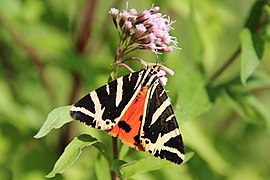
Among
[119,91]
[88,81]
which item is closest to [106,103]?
[119,91]

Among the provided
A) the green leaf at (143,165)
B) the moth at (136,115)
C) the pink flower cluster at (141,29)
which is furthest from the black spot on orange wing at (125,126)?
the pink flower cluster at (141,29)

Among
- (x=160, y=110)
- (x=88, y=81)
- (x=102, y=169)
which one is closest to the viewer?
(x=160, y=110)

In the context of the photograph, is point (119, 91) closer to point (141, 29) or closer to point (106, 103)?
point (106, 103)

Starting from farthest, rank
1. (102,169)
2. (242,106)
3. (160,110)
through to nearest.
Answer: (242,106)
(102,169)
(160,110)

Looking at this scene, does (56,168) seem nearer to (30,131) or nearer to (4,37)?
(30,131)

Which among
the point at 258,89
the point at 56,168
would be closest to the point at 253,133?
the point at 258,89

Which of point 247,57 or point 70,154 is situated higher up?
point 247,57

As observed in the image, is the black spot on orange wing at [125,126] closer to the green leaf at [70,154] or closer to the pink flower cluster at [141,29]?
the green leaf at [70,154]
